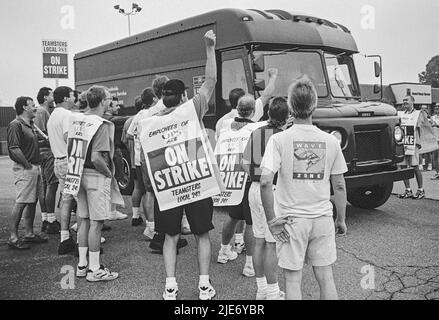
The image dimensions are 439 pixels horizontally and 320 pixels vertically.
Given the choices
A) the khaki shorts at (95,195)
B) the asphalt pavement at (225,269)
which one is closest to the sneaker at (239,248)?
the asphalt pavement at (225,269)

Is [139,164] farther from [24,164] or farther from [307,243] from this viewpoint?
[307,243]

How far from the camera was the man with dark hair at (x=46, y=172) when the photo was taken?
21.2 feet

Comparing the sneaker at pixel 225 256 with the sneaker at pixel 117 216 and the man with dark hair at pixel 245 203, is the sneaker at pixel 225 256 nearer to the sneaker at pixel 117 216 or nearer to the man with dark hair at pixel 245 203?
the man with dark hair at pixel 245 203

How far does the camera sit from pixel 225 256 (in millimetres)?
5027

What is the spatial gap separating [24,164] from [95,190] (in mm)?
1661

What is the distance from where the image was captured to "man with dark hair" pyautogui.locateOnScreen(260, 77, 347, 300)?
9.87 ft

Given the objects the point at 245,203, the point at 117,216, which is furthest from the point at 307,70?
the point at 117,216

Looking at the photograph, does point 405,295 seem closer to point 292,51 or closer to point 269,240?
point 269,240

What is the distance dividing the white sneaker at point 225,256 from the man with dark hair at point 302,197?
2.01 metres

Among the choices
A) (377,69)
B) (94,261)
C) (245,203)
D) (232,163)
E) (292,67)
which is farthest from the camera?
(377,69)

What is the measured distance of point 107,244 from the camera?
19.5 ft

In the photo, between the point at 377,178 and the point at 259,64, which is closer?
the point at 259,64

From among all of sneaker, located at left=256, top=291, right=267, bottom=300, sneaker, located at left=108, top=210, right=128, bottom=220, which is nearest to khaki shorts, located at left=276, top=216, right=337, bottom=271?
sneaker, located at left=256, top=291, right=267, bottom=300
